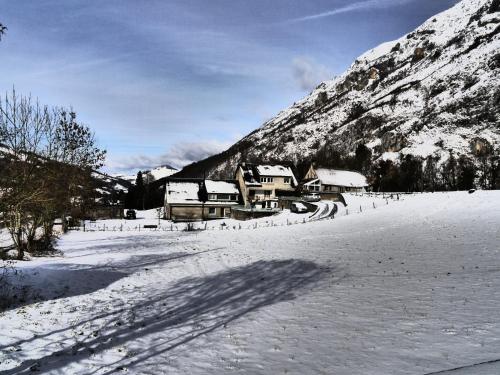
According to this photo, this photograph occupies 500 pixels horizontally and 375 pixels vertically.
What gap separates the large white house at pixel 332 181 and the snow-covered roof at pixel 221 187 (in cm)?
2518

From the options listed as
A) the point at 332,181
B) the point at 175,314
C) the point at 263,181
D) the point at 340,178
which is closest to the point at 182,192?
the point at 263,181

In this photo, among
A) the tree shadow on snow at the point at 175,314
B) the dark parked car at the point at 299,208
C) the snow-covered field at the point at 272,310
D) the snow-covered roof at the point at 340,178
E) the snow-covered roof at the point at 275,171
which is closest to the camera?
the snow-covered field at the point at 272,310

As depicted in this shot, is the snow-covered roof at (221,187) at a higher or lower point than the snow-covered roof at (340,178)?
lower

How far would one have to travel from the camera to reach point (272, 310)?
1652 cm

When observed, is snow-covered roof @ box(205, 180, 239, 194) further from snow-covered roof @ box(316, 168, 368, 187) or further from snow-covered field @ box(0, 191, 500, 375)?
snow-covered field @ box(0, 191, 500, 375)

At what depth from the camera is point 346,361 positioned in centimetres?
1080

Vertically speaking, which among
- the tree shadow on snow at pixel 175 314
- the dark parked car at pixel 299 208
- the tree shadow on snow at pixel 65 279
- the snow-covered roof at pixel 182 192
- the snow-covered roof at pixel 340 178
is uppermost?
the snow-covered roof at pixel 340 178

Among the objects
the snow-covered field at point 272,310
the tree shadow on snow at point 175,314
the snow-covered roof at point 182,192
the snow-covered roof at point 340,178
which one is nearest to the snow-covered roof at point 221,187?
the snow-covered roof at point 182,192

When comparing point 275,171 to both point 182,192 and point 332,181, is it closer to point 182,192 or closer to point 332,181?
point 182,192

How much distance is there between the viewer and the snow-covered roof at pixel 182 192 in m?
74.8

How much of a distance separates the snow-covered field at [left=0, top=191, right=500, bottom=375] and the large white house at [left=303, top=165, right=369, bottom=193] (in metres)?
69.0

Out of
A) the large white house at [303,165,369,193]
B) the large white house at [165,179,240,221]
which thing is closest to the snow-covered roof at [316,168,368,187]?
the large white house at [303,165,369,193]

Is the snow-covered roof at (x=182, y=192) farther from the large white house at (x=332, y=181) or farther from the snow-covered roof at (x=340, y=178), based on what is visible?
the snow-covered roof at (x=340, y=178)

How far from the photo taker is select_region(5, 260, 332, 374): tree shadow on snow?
1249 cm
